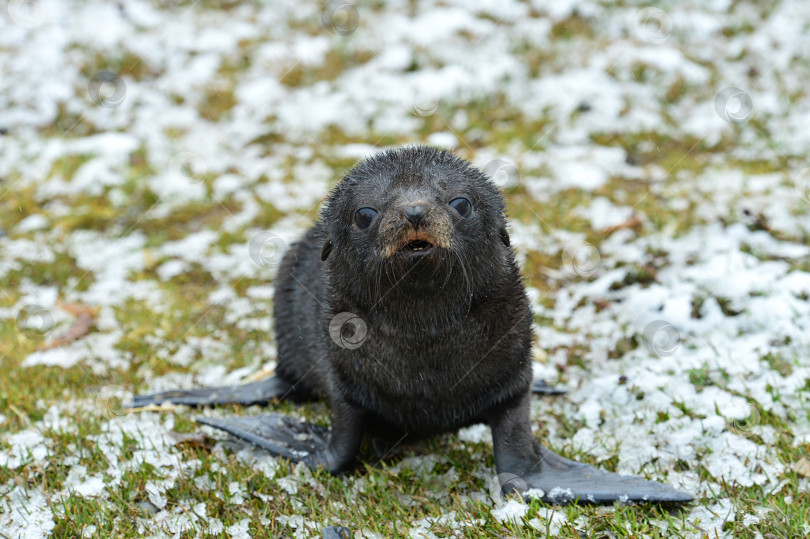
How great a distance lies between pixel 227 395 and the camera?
4.34m

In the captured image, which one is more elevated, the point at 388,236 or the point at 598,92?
the point at 388,236

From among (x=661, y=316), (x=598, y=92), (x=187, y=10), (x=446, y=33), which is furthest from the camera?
(x=187, y=10)

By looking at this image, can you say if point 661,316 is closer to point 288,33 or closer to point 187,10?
point 288,33

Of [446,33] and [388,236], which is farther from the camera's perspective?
[446,33]

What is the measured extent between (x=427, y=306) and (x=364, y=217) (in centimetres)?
47

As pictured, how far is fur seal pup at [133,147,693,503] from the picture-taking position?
3.00m

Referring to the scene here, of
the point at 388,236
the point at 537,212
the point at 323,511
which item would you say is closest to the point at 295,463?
the point at 323,511

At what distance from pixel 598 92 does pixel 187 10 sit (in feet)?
19.2

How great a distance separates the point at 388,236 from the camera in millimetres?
2865
